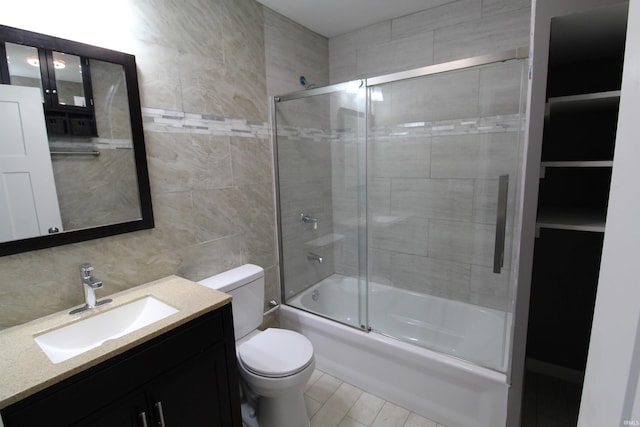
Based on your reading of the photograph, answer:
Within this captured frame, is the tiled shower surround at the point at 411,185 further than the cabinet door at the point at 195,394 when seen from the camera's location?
Yes

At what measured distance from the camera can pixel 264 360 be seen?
1660 millimetres

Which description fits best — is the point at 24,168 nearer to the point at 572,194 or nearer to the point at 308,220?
the point at 308,220

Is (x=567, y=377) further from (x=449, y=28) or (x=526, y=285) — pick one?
(x=449, y=28)

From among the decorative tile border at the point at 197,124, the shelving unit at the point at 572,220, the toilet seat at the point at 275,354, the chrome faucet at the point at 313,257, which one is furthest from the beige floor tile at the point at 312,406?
the decorative tile border at the point at 197,124

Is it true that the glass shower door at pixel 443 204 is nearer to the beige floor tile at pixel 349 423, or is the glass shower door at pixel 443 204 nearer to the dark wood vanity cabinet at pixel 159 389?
the beige floor tile at pixel 349 423

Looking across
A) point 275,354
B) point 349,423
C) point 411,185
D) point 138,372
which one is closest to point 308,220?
point 411,185

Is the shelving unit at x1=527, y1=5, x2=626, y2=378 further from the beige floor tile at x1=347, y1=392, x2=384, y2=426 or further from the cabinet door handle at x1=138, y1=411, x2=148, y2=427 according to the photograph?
the cabinet door handle at x1=138, y1=411, x2=148, y2=427

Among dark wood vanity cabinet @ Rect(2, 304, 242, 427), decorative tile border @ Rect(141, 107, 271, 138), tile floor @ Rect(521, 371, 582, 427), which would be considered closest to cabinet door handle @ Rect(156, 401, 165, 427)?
dark wood vanity cabinet @ Rect(2, 304, 242, 427)

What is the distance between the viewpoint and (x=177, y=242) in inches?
71.4

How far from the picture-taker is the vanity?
94 cm

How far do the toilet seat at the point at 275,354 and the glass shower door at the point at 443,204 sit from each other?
686mm

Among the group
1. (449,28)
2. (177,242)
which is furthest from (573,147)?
(177,242)

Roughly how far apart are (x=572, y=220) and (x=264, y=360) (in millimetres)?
1673

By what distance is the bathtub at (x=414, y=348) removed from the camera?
1673 millimetres
